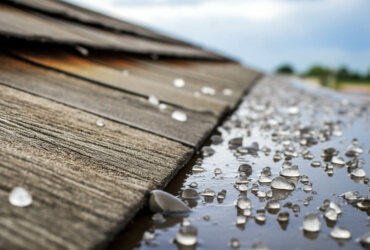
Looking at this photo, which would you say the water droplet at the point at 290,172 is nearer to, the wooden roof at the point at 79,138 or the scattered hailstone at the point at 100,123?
the wooden roof at the point at 79,138

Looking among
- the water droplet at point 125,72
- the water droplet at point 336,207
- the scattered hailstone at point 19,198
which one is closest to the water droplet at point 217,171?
the water droplet at point 336,207

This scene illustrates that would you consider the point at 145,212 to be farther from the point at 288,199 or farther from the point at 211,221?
the point at 288,199

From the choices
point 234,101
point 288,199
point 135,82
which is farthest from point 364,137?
point 135,82

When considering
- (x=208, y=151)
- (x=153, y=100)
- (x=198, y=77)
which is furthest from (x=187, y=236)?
(x=198, y=77)

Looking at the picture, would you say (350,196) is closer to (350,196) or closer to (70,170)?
(350,196)

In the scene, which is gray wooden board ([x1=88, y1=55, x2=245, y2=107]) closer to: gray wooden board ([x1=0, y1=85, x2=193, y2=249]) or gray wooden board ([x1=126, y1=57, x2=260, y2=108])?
gray wooden board ([x1=126, y1=57, x2=260, y2=108])
